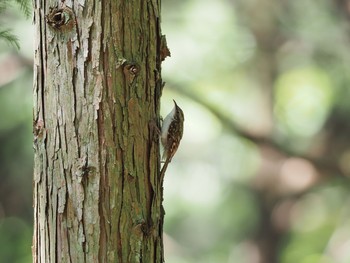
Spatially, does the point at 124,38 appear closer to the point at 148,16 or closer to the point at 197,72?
the point at 148,16

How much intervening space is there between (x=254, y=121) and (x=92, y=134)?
6282 millimetres

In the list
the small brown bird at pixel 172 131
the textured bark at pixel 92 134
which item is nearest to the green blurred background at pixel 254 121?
the small brown bird at pixel 172 131

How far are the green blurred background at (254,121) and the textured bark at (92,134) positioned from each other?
514 cm

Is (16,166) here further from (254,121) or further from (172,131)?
(172,131)

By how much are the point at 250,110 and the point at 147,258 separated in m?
6.61

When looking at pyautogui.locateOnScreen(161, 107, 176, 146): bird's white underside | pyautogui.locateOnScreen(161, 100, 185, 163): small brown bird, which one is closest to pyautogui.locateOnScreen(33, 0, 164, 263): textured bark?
pyautogui.locateOnScreen(161, 107, 176, 146): bird's white underside

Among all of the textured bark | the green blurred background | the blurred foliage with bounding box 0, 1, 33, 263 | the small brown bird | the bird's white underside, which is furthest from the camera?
the blurred foliage with bounding box 0, 1, 33, 263

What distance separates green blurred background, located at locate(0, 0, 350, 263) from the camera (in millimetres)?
8086

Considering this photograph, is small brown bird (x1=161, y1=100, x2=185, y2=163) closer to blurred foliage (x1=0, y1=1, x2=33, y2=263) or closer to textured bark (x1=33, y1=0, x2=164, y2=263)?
textured bark (x1=33, y1=0, x2=164, y2=263)

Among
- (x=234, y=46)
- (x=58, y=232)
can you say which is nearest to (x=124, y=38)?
(x=58, y=232)

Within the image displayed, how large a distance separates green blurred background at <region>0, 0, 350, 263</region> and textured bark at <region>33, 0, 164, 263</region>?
5140mm

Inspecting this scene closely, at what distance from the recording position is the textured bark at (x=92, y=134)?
7.86ft

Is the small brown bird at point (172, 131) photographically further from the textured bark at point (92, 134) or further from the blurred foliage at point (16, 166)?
the blurred foliage at point (16, 166)

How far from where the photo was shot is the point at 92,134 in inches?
94.5
